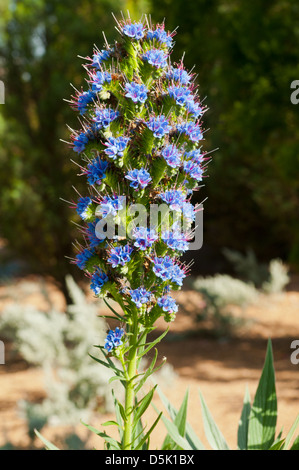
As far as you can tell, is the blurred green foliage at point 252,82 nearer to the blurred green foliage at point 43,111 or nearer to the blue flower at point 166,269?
the blurred green foliage at point 43,111

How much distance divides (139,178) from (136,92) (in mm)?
328

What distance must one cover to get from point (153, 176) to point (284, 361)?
5.44 metres

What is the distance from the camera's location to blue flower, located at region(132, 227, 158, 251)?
199cm

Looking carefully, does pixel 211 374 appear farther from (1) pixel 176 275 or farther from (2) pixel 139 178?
(2) pixel 139 178

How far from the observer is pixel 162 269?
6.72ft

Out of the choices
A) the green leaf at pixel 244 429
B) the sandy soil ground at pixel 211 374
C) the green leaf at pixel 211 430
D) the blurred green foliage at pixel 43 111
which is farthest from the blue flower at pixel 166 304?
the blurred green foliage at pixel 43 111

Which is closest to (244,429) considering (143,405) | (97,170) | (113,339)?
(143,405)

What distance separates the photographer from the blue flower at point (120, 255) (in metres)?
2.01

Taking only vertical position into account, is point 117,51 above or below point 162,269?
above

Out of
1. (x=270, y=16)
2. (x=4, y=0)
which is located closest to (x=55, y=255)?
(x=270, y=16)

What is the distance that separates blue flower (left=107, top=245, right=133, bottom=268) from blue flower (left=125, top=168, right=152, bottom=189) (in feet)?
0.77

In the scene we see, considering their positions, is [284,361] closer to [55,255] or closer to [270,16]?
[55,255]
